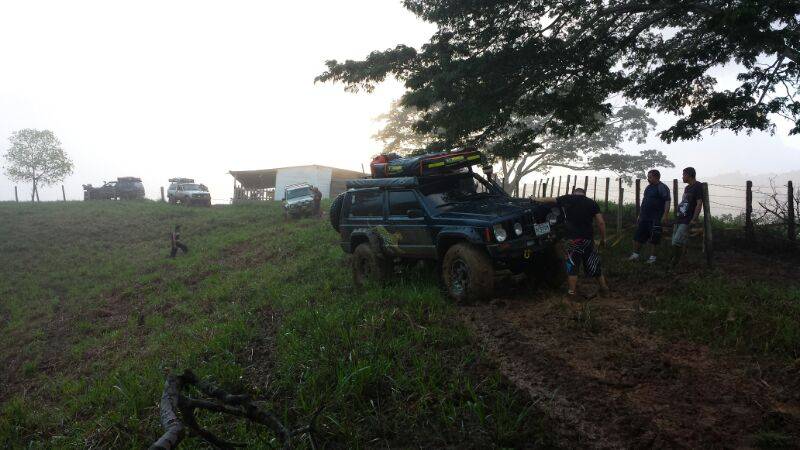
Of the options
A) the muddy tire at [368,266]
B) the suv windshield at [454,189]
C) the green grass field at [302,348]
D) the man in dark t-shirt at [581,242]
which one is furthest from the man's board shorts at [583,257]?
the muddy tire at [368,266]

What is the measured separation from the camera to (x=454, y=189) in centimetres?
764

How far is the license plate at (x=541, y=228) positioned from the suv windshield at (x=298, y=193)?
631 inches

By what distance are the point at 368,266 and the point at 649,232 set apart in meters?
5.48

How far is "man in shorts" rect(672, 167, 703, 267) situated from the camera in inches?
299

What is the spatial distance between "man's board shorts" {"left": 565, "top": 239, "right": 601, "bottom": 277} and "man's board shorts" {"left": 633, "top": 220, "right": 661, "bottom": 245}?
2471 mm

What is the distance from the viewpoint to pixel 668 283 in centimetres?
686

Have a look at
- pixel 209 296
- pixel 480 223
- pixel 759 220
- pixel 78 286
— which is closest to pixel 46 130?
pixel 78 286

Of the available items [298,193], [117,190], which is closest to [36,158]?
[117,190]

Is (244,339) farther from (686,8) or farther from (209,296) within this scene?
(686,8)

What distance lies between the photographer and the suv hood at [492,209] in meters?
6.35

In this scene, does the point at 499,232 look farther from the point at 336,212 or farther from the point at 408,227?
the point at 336,212

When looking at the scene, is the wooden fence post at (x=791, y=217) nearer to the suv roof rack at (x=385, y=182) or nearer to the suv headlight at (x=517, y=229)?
the suv headlight at (x=517, y=229)

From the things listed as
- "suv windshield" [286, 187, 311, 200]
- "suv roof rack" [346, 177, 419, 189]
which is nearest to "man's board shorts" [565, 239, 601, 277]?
"suv roof rack" [346, 177, 419, 189]

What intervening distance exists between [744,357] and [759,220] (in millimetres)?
7202
